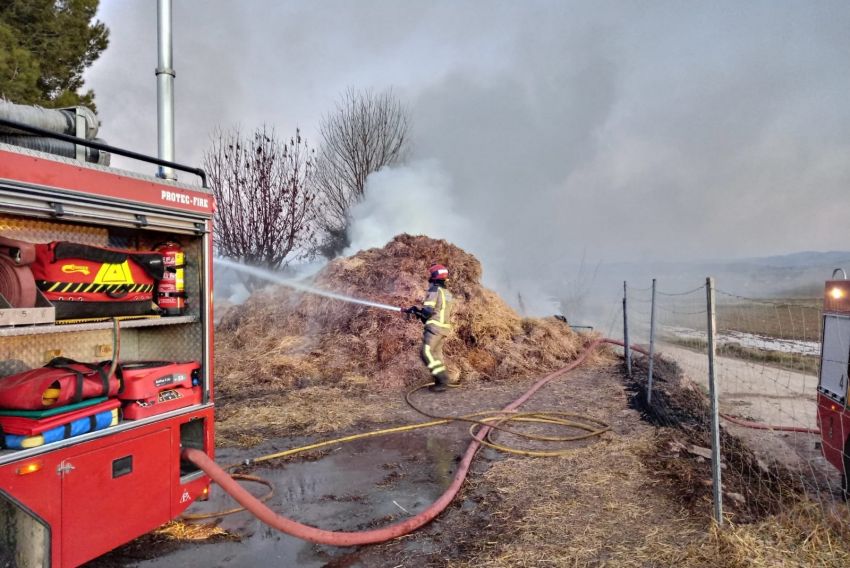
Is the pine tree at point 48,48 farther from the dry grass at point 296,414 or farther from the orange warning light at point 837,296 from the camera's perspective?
the orange warning light at point 837,296

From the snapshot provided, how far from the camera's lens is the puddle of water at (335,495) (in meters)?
3.72

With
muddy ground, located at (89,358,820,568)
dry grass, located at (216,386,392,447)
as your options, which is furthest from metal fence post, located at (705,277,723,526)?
dry grass, located at (216,386,392,447)

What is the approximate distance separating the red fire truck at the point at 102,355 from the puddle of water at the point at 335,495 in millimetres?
517

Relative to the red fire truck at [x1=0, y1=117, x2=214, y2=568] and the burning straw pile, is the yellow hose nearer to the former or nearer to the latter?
the burning straw pile

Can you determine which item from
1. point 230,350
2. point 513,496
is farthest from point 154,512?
point 230,350

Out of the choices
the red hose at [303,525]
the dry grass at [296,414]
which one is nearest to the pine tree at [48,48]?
the dry grass at [296,414]

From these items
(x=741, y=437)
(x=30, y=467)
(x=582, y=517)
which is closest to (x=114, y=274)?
(x=30, y=467)

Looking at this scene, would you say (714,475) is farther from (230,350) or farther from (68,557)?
(230,350)

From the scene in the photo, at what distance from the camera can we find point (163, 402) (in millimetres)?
3615

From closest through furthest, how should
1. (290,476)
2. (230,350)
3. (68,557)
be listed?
1. (68,557)
2. (290,476)
3. (230,350)

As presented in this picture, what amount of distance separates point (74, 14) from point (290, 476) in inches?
597

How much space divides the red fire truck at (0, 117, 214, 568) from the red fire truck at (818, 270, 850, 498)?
4.99 meters

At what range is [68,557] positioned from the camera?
2.87 metres

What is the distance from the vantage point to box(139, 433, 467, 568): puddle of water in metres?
3.72
